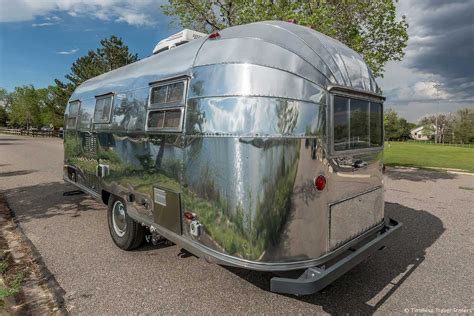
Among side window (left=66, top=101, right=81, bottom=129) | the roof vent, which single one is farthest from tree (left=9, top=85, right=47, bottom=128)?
the roof vent

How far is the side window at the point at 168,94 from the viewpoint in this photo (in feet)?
11.6

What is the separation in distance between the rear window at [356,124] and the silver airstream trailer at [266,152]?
1 cm

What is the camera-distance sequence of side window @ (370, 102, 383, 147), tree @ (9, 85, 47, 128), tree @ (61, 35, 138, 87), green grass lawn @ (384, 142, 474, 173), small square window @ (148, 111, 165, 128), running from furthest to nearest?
tree @ (9, 85, 47, 128) → tree @ (61, 35, 138, 87) → green grass lawn @ (384, 142, 474, 173) → side window @ (370, 102, 383, 147) → small square window @ (148, 111, 165, 128)

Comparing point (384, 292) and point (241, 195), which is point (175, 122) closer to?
point (241, 195)

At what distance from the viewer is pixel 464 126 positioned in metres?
85.8

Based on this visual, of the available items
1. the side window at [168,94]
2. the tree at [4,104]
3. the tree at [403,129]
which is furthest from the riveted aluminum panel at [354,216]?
the tree at [403,129]

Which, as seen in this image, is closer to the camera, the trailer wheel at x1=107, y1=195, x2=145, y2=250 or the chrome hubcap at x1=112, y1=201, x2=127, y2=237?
the trailer wheel at x1=107, y1=195, x2=145, y2=250

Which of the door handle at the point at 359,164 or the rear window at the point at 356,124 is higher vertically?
the rear window at the point at 356,124

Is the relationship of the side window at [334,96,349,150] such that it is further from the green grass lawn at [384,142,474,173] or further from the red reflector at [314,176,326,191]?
the green grass lawn at [384,142,474,173]

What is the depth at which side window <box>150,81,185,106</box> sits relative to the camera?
3.53 meters

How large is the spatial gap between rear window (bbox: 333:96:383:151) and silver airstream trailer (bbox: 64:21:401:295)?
1 centimetres

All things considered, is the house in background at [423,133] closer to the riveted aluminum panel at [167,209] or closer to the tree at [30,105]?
the tree at [30,105]

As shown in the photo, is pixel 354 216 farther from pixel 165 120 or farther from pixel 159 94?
pixel 159 94


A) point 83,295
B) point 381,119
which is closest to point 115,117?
point 83,295
